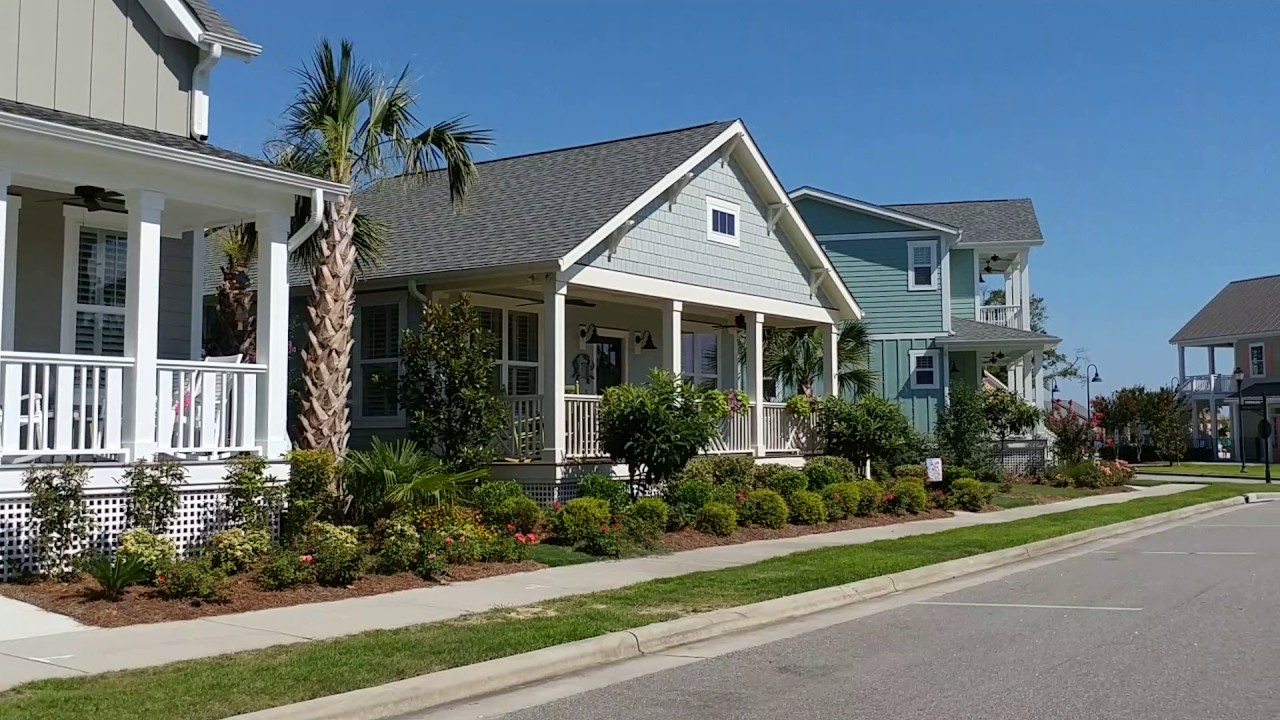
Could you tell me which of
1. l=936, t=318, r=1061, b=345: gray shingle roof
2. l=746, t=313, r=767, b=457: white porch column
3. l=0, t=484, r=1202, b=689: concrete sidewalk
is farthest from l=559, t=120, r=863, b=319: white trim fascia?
l=936, t=318, r=1061, b=345: gray shingle roof

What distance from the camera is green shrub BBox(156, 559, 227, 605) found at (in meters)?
10.2

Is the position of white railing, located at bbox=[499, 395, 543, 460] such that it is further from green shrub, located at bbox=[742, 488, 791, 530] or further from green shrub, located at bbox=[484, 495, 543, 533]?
green shrub, located at bbox=[742, 488, 791, 530]

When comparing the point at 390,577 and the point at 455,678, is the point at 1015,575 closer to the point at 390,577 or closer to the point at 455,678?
the point at 390,577

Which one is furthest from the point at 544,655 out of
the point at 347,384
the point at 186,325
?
the point at 186,325

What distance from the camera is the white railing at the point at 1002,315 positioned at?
36.8 meters

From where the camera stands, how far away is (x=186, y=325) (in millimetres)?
14797

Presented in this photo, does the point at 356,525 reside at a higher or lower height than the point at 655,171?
lower

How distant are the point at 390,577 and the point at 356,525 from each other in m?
2.25

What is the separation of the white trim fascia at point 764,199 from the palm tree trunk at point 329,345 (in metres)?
3.43

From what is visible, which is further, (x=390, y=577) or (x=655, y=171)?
(x=655, y=171)

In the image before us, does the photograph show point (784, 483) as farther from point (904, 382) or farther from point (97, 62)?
point (904, 382)

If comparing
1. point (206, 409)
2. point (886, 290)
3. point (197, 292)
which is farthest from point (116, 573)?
point (886, 290)

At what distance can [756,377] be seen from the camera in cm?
2217

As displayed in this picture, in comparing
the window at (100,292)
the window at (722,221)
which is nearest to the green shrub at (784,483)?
the window at (722,221)
